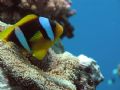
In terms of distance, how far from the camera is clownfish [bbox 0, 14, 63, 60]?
240cm

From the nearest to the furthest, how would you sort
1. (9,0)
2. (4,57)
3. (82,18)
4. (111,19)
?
(4,57)
(9,0)
(82,18)
(111,19)

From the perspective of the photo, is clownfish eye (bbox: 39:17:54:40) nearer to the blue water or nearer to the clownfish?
the clownfish

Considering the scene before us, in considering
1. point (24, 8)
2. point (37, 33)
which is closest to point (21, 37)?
point (37, 33)

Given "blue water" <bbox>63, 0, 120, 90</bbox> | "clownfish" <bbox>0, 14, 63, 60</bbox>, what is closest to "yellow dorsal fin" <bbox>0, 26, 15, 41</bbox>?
"clownfish" <bbox>0, 14, 63, 60</bbox>

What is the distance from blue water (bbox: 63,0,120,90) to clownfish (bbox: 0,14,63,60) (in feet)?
156

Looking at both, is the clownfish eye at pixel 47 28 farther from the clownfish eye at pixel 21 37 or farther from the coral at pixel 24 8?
the coral at pixel 24 8

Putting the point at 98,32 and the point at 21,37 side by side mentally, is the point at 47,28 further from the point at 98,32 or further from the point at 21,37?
the point at 98,32

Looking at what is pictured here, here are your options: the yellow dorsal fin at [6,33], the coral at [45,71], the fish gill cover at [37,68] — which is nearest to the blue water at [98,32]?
the fish gill cover at [37,68]

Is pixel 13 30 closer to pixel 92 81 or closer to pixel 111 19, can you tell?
pixel 92 81

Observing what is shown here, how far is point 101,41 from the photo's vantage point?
57344 millimetres

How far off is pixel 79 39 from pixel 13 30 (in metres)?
53.5

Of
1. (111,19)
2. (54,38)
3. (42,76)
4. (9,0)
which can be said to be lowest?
(42,76)

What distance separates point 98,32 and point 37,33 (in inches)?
2173

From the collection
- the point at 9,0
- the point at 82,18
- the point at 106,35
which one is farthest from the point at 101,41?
the point at 9,0
